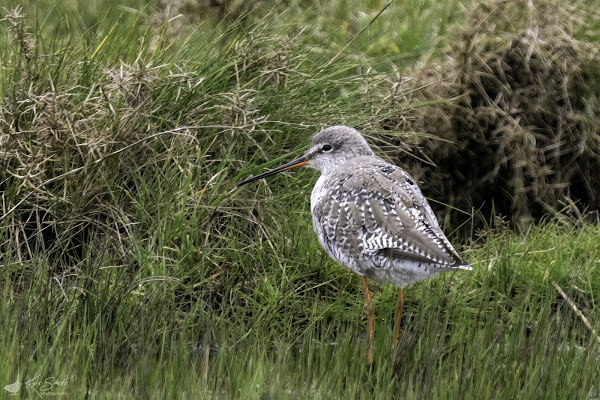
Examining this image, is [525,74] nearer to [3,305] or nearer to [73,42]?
[73,42]

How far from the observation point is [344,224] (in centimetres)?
464

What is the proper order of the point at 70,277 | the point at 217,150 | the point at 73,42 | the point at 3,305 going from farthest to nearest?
the point at 73,42 < the point at 217,150 < the point at 70,277 < the point at 3,305

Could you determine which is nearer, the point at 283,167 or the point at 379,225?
the point at 379,225

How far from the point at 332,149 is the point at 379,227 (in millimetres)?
827

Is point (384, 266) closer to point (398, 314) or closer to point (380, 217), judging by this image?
point (380, 217)

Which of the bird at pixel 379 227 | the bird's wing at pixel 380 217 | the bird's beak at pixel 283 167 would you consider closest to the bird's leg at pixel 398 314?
the bird at pixel 379 227

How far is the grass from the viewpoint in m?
3.81

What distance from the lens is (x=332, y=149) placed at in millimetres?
5199

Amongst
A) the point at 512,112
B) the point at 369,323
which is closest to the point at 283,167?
the point at 369,323

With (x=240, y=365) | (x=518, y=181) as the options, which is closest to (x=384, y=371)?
(x=240, y=365)

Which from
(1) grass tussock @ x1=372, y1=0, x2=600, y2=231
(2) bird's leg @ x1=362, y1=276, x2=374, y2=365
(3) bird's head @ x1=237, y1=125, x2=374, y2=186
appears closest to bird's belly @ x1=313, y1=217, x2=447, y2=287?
(2) bird's leg @ x1=362, y1=276, x2=374, y2=365

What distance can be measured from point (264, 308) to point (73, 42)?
2558 millimetres

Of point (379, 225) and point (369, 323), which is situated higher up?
point (379, 225)

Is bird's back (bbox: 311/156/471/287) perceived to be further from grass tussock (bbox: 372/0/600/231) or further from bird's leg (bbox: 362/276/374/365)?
grass tussock (bbox: 372/0/600/231)
